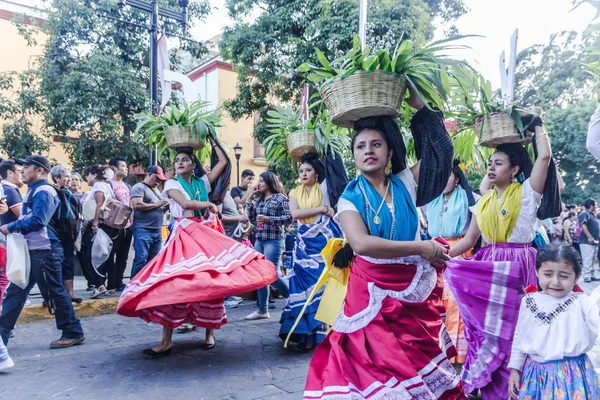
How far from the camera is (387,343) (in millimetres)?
2359

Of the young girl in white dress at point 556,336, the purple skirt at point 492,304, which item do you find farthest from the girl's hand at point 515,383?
the purple skirt at point 492,304

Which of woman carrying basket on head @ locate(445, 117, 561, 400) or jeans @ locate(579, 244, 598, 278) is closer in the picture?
woman carrying basket on head @ locate(445, 117, 561, 400)

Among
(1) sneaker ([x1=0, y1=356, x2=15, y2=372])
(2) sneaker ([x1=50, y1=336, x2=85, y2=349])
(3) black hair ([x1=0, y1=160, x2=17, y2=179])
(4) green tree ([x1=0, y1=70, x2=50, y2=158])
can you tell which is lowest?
(2) sneaker ([x1=50, y1=336, x2=85, y2=349])

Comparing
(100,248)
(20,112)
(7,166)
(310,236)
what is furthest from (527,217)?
(20,112)

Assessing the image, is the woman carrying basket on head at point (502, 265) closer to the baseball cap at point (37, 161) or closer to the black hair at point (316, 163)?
the black hair at point (316, 163)

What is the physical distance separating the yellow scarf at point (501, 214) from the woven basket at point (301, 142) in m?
2.15

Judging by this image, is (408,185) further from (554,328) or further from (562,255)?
(554,328)

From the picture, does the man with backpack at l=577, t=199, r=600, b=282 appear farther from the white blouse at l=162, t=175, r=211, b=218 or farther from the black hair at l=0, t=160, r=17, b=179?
the black hair at l=0, t=160, r=17, b=179

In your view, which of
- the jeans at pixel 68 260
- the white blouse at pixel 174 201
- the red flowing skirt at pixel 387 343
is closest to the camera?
the red flowing skirt at pixel 387 343

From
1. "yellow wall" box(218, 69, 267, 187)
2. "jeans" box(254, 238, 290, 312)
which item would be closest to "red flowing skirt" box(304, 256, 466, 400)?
"jeans" box(254, 238, 290, 312)

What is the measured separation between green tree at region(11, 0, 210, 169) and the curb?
6.15 m

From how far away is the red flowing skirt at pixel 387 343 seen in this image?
2.29 meters

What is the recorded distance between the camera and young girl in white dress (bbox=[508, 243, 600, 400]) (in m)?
2.63

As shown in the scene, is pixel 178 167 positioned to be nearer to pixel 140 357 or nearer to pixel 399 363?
pixel 140 357
